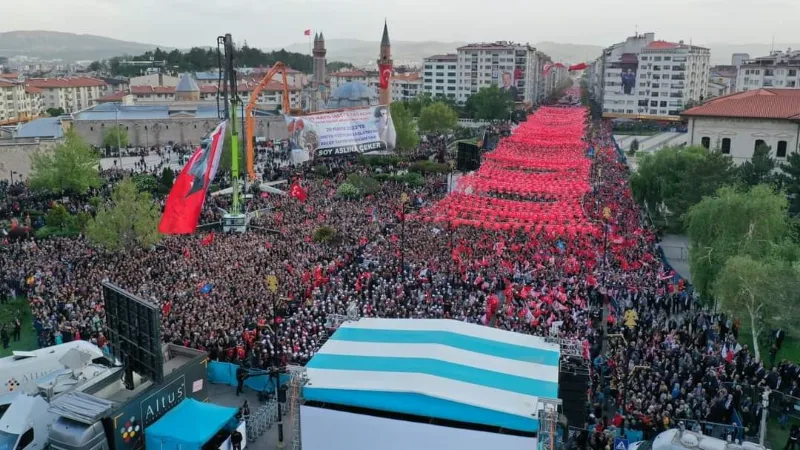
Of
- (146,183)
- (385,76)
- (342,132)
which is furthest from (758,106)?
(146,183)

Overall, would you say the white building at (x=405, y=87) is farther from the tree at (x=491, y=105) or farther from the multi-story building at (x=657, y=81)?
the multi-story building at (x=657, y=81)

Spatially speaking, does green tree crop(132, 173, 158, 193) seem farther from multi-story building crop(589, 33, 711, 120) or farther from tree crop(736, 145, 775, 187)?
multi-story building crop(589, 33, 711, 120)

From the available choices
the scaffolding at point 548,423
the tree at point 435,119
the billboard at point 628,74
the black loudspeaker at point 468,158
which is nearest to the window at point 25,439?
the scaffolding at point 548,423

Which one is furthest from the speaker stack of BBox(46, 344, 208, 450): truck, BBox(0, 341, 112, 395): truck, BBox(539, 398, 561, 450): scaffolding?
BBox(0, 341, 112, 395): truck

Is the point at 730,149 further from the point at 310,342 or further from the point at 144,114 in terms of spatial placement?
the point at 144,114

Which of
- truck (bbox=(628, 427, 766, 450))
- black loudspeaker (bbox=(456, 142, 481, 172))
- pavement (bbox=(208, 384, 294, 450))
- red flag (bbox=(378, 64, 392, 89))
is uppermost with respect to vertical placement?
red flag (bbox=(378, 64, 392, 89))

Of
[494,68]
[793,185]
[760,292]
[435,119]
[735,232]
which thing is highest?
[494,68]

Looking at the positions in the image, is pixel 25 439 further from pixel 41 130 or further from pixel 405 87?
pixel 405 87
